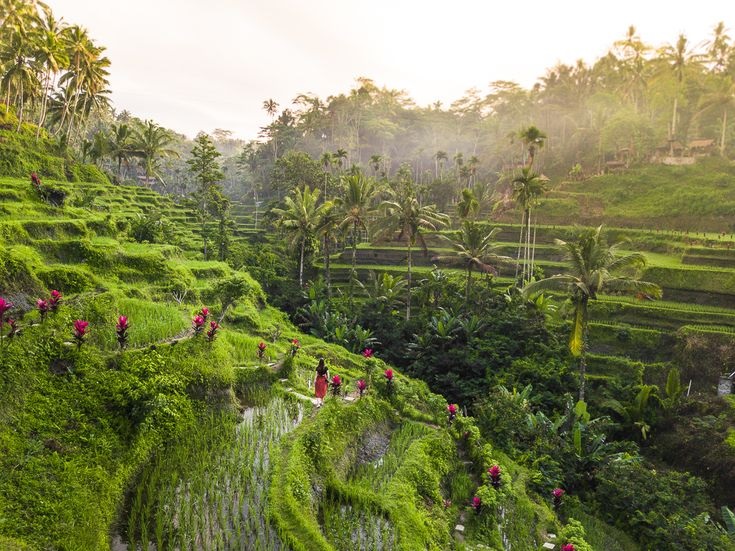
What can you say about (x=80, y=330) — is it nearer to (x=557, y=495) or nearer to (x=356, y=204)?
(x=557, y=495)

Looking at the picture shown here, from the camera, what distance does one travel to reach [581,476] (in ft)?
48.2

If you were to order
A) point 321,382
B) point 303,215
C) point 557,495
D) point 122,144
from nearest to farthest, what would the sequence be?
point 557,495 < point 321,382 < point 303,215 < point 122,144

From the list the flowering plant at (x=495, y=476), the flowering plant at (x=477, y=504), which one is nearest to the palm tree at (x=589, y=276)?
the flowering plant at (x=495, y=476)

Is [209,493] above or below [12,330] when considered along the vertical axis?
below

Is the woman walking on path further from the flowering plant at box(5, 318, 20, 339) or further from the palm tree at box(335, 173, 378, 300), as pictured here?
the palm tree at box(335, 173, 378, 300)

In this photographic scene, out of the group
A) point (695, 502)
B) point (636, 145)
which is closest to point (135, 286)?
point (695, 502)

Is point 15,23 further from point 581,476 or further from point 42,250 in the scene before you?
point 581,476

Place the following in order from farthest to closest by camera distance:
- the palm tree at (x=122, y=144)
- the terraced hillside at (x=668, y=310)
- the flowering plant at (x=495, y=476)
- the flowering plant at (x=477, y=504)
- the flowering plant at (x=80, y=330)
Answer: the palm tree at (x=122, y=144) < the terraced hillside at (x=668, y=310) < the flowering plant at (x=495, y=476) < the flowering plant at (x=477, y=504) < the flowering plant at (x=80, y=330)

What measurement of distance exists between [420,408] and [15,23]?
34176 mm

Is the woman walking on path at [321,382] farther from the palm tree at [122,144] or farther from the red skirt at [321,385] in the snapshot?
the palm tree at [122,144]

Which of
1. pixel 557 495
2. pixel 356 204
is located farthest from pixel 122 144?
pixel 557 495

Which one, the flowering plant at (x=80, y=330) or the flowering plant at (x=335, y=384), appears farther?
the flowering plant at (x=335, y=384)

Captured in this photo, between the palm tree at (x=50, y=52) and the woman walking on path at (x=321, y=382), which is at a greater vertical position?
the palm tree at (x=50, y=52)

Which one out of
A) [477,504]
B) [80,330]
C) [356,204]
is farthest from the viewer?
[356,204]
